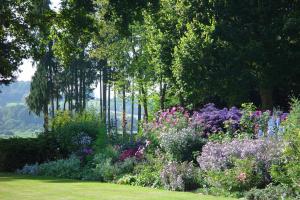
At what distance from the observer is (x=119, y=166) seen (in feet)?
57.4

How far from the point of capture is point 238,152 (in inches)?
542

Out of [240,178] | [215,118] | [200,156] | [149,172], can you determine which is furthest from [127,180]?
[215,118]

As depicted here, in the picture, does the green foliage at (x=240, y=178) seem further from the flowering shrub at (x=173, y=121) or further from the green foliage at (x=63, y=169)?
the green foliage at (x=63, y=169)

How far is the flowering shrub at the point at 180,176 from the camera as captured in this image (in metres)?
14.2

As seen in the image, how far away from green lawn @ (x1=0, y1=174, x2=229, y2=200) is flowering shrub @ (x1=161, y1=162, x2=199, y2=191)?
2.13 ft

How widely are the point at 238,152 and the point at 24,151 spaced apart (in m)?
11.1

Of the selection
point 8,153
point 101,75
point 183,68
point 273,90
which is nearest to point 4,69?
point 8,153

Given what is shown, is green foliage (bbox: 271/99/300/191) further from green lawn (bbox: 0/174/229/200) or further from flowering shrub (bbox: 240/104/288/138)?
flowering shrub (bbox: 240/104/288/138)

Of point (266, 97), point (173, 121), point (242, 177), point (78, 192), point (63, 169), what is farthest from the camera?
point (266, 97)

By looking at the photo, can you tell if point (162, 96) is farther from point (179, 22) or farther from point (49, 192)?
point (49, 192)

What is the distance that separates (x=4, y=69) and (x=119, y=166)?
17.7 ft

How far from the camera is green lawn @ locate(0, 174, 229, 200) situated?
12.0 m

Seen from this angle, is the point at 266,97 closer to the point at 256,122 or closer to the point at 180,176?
the point at 256,122

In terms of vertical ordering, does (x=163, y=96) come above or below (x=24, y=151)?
above
